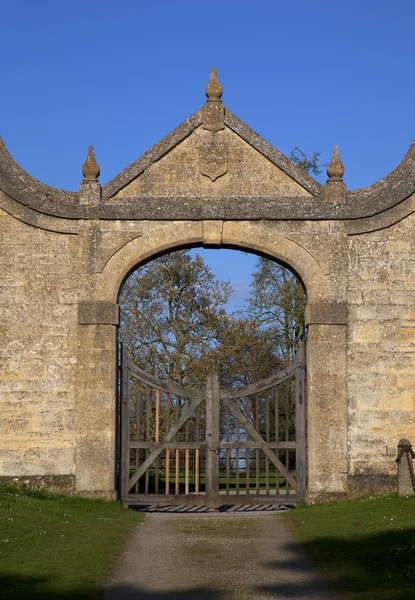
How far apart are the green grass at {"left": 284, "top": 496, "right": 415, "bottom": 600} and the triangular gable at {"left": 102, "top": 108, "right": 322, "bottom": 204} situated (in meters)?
4.64

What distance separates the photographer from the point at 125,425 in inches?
543

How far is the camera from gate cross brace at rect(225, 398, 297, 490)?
13.8m

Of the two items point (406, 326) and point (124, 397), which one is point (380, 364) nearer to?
point (406, 326)

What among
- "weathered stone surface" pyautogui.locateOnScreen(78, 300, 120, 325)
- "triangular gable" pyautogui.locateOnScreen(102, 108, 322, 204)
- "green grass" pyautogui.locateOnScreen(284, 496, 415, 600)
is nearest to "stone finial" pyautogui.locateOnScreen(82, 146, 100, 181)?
"triangular gable" pyautogui.locateOnScreen(102, 108, 322, 204)

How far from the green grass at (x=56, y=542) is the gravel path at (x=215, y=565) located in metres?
0.24

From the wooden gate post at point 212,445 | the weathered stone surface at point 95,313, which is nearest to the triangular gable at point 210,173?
the weathered stone surface at point 95,313

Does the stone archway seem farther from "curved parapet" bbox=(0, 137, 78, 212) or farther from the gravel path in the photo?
the gravel path

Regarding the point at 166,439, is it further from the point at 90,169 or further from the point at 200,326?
the point at 200,326

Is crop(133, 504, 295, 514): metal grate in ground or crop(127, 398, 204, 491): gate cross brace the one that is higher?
crop(127, 398, 204, 491): gate cross brace

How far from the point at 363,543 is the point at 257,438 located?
4.59m

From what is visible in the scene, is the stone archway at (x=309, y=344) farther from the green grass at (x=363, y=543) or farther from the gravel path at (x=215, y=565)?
the gravel path at (x=215, y=565)

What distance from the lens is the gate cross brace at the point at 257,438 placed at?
→ 13.8 meters

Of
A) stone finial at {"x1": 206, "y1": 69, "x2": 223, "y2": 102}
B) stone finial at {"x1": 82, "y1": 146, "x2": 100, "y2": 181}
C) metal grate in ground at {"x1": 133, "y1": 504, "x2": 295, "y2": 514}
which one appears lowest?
metal grate in ground at {"x1": 133, "y1": 504, "x2": 295, "y2": 514}

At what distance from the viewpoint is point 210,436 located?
1382 centimetres
